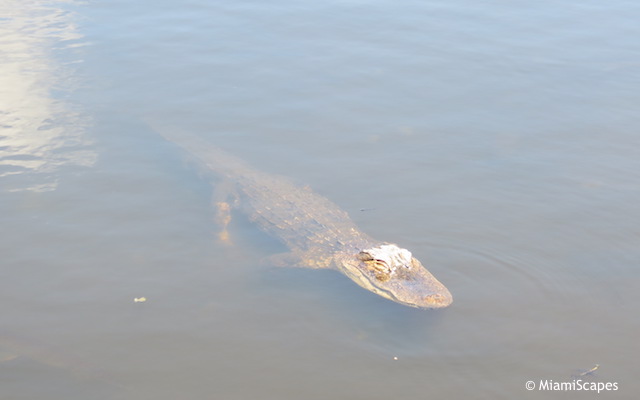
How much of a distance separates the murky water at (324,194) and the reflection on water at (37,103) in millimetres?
40

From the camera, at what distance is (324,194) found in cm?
798

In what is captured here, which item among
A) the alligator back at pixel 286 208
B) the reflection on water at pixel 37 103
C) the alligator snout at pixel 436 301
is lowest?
the alligator snout at pixel 436 301

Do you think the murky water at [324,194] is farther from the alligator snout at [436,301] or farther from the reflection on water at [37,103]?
the alligator snout at [436,301]

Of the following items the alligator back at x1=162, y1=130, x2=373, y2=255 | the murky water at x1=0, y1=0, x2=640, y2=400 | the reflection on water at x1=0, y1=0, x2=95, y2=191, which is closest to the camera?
the murky water at x1=0, y1=0, x2=640, y2=400

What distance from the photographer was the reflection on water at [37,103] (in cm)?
824

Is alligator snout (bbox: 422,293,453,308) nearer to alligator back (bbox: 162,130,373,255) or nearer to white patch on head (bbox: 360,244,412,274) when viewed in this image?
white patch on head (bbox: 360,244,412,274)

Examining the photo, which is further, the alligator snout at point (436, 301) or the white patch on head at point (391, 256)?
the white patch on head at point (391, 256)

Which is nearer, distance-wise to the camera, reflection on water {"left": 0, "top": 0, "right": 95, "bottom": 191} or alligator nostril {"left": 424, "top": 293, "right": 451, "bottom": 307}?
alligator nostril {"left": 424, "top": 293, "right": 451, "bottom": 307}

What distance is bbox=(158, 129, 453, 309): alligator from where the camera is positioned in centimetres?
619

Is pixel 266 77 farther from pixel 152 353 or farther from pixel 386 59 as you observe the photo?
pixel 152 353

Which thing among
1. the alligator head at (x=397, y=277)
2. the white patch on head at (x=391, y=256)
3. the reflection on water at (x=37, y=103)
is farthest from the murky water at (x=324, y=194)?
the white patch on head at (x=391, y=256)

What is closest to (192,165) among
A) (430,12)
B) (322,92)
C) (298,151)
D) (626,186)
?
(298,151)

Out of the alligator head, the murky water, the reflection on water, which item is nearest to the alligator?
the alligator head

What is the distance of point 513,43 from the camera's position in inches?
472
